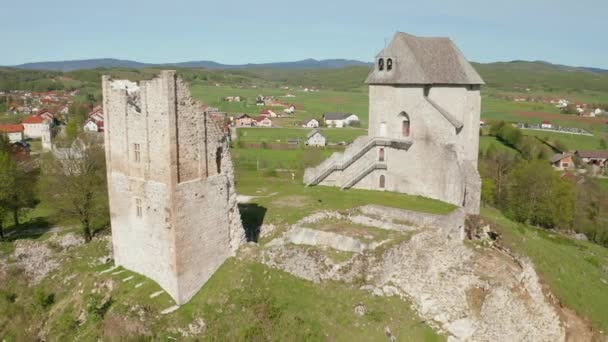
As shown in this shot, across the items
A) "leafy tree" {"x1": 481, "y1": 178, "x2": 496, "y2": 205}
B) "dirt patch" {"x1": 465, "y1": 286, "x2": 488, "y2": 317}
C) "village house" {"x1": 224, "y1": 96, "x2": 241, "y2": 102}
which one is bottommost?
"leafy tree" {"x1": 481, "y1": 178, "x2": 496, "y2": 205}

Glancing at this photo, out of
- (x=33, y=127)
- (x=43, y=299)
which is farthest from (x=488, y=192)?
(x=33, y=127)

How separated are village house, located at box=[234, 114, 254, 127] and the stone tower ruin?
8033cm

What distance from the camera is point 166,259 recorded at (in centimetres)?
1680

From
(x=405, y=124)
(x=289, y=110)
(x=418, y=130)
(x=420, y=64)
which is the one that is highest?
(x=420, y=64)

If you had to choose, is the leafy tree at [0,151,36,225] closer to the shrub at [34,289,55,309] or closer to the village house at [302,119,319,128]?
the shrub at [34,289,55,309]

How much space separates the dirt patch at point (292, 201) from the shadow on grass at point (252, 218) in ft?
3.59

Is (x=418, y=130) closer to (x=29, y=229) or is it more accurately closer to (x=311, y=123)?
(x=29, y=229)

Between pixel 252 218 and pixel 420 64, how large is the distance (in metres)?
Result: 13.6

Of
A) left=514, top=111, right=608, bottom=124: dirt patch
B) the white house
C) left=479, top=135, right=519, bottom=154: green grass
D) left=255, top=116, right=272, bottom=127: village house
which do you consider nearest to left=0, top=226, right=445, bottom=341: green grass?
left=479, top=135, right=519, bottom=154: green grass

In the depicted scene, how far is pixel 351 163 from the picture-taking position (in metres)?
30.0

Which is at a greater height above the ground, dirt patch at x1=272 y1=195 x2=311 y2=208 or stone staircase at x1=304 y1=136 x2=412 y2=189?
stone staircase at x1=304 y1=136 x2=412 y2=189

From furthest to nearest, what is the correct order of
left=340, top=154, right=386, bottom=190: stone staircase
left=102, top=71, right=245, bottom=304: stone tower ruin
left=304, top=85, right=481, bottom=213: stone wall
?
left=340, top=154, right=386, bottom=190: stone staircase
left=304, top=85, right=481, bottom=213: stone wall
left=102, top=71, right=245, bottom=304: stone tower ruin

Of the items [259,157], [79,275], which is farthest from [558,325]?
[259,157]

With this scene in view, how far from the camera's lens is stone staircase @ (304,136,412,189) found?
29.4 metres
